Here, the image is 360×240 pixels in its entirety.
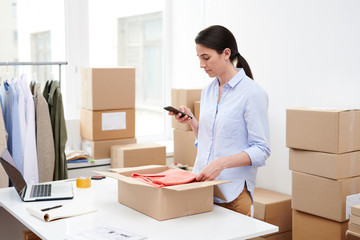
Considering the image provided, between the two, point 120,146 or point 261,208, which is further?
point 120,146

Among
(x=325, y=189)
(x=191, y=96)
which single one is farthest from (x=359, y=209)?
(x=191, y=96)

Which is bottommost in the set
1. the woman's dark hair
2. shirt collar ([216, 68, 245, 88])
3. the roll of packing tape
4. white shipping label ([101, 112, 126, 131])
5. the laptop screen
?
the roll of packing tape

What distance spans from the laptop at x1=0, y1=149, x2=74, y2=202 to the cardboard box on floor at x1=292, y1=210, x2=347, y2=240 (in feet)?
5.02

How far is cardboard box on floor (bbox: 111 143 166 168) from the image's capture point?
11.5 feet

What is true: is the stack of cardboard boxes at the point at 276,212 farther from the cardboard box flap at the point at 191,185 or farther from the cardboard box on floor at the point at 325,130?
the cardboard box flap at the point at 191,185

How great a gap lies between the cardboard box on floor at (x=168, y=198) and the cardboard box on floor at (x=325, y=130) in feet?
3.34

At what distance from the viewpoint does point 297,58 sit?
3277mm

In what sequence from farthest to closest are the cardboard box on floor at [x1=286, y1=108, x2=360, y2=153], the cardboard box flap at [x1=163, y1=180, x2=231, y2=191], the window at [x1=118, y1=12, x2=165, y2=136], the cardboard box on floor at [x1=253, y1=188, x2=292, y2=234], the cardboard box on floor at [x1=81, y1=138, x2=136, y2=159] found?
1. the window at [x1=118, y1=12, x2=165, y2=136]
2. the cardboard box on floor at [x1=81, y1=138, x2=136, y2=159]
3. the cardboard box on floor at [x1=253, y1=188, x2=292, y2=234]
4. the cardboard box on floor at [x1=286, y1=108, x2=360, y2=153]
5. the cardboard box flap at [x1=163, y1=180, x2=231, y2=191]

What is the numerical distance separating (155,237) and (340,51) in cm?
198

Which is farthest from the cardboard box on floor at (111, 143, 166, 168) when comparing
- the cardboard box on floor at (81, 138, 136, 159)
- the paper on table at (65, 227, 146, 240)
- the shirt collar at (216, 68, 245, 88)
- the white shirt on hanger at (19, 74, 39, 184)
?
the paper on table at (65, 227, 146, 240)

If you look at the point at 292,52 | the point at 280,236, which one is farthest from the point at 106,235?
the point at 292,52

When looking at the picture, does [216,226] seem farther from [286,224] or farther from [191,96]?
[191,96]

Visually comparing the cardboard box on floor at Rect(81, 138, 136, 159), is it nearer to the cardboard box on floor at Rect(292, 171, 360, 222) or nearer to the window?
the window

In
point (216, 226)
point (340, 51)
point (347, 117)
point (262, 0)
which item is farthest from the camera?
point (262, 0)
